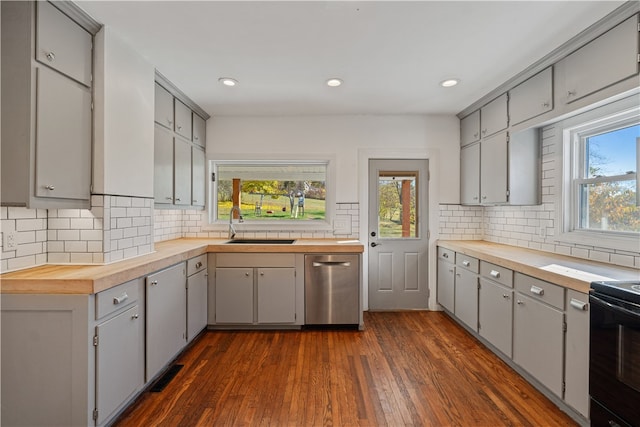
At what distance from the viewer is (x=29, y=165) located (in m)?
1.59

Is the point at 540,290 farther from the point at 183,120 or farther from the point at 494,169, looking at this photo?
the point at 183,120

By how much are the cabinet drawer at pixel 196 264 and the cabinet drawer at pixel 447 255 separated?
269 centimetres

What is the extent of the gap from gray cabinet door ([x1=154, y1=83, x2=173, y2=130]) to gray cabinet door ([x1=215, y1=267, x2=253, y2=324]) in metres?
1.63

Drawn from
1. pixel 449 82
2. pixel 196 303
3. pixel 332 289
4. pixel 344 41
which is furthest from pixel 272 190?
pixel 449 82

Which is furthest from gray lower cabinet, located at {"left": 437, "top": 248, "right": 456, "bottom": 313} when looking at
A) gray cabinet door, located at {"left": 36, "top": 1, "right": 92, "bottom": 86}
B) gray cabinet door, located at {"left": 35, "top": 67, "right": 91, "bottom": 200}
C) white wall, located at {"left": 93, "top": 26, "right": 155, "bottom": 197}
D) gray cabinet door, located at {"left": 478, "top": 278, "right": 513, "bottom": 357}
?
gray cabinet door, located at {"left": 36, "top": 1, "right": 92, "bottom": 86}

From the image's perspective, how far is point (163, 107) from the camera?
9.12 feet

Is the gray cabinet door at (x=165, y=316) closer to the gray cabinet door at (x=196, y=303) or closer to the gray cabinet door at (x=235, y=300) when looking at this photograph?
the gray cabinet door at (x=196, y=303)

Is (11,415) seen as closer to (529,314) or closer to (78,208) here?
(78,208)

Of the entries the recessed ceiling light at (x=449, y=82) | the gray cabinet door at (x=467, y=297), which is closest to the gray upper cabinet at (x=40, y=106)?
the recessed ceiling light at (x=449, y=82)

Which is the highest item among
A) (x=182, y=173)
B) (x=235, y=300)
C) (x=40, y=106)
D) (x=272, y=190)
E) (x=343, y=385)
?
(x=40, y=106)

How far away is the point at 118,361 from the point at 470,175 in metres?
3.74

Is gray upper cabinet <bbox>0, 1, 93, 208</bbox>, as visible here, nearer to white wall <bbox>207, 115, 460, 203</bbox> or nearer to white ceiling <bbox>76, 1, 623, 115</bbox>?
white ceiling <bbox>76, 1, 623, 115</bbox>

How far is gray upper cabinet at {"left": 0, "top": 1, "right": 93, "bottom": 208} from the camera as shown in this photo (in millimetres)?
1581

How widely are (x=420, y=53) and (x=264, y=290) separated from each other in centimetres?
260
